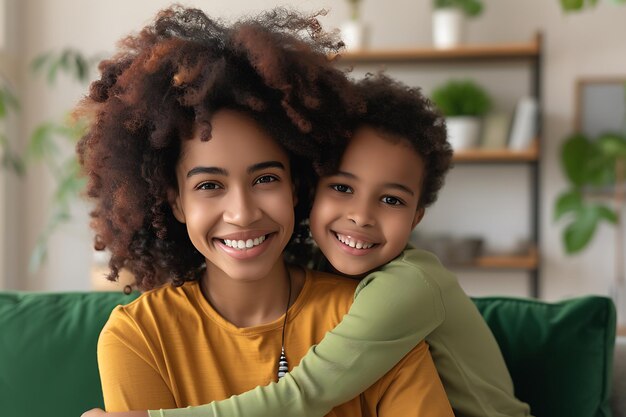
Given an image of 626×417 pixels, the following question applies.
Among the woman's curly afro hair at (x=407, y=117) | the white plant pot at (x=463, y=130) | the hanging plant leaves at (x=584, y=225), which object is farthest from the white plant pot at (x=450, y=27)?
the woman's curly afro hair at (x=407, y=117)

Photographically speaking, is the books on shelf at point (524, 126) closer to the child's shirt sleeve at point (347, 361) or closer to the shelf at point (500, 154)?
the shelf at point (500, 154)

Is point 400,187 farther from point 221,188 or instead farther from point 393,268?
point 221,188

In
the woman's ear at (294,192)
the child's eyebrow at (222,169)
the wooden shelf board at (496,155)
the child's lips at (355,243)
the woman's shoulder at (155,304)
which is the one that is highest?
the wooden shelf board at (496,155)

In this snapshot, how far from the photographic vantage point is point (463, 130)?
13.6 ft

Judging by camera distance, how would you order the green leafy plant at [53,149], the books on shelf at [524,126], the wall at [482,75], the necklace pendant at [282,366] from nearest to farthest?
the necklace pendant at [282,366] → the green leafy plant at [53,149] → the books on shelf at [524,126] → the wall at [482,75]

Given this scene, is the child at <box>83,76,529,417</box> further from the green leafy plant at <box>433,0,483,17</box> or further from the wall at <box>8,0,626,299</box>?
the wall at <box>8,0,626,299</box>

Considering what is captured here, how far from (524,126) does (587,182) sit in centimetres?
47

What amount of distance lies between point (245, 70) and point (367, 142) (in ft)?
0.81

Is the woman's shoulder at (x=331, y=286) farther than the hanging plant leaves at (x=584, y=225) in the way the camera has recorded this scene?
No

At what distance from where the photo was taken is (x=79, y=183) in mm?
3967

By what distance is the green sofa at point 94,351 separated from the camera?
157 centimetres

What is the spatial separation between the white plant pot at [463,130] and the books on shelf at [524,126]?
206 mm

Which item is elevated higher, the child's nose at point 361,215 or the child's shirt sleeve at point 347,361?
the child's nose at point 361,215

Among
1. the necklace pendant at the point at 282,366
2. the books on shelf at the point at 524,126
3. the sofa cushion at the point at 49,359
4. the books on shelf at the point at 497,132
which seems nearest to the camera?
the necklace pendant at the point at 282,366
